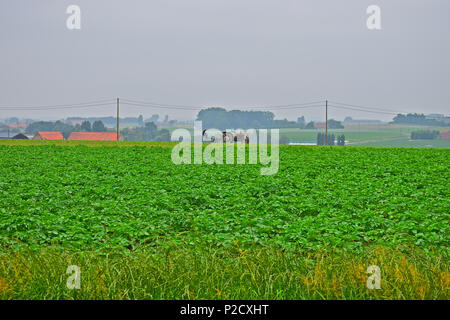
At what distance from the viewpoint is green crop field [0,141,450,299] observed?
642 cm

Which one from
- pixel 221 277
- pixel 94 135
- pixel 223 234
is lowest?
pixel 221 277

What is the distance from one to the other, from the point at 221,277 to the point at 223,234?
8.82ft

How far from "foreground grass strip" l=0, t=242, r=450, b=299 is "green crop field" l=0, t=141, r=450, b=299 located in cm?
2

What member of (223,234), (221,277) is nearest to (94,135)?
(223,234)

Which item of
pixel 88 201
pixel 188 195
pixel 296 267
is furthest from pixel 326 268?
pixel 88 201

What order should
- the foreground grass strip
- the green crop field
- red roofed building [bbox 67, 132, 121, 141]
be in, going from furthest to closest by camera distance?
red roofed building [bbox 67, 132, 121, 141] → the green crop field → the foreground grass strip

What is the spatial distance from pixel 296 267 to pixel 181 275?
74.7 inches

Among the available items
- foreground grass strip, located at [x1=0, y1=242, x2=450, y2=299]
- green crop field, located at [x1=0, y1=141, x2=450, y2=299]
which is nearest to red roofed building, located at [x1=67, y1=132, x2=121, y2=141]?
green crop field, located at [x1=0, y1=141, x2=450, y2=299]

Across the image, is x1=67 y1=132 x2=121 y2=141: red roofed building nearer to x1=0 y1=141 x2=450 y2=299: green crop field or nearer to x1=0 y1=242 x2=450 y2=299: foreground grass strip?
x1=0 y1=141 x2=450 y2=299: green crop field

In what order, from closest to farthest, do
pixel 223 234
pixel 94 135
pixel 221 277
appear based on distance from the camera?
pixel 221 277, pixel 223 234, pixel 94 135

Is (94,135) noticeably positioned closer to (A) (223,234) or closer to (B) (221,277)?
(A) (223,234)

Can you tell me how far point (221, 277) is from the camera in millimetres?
6758

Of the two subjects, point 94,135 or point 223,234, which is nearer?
point 223,234
